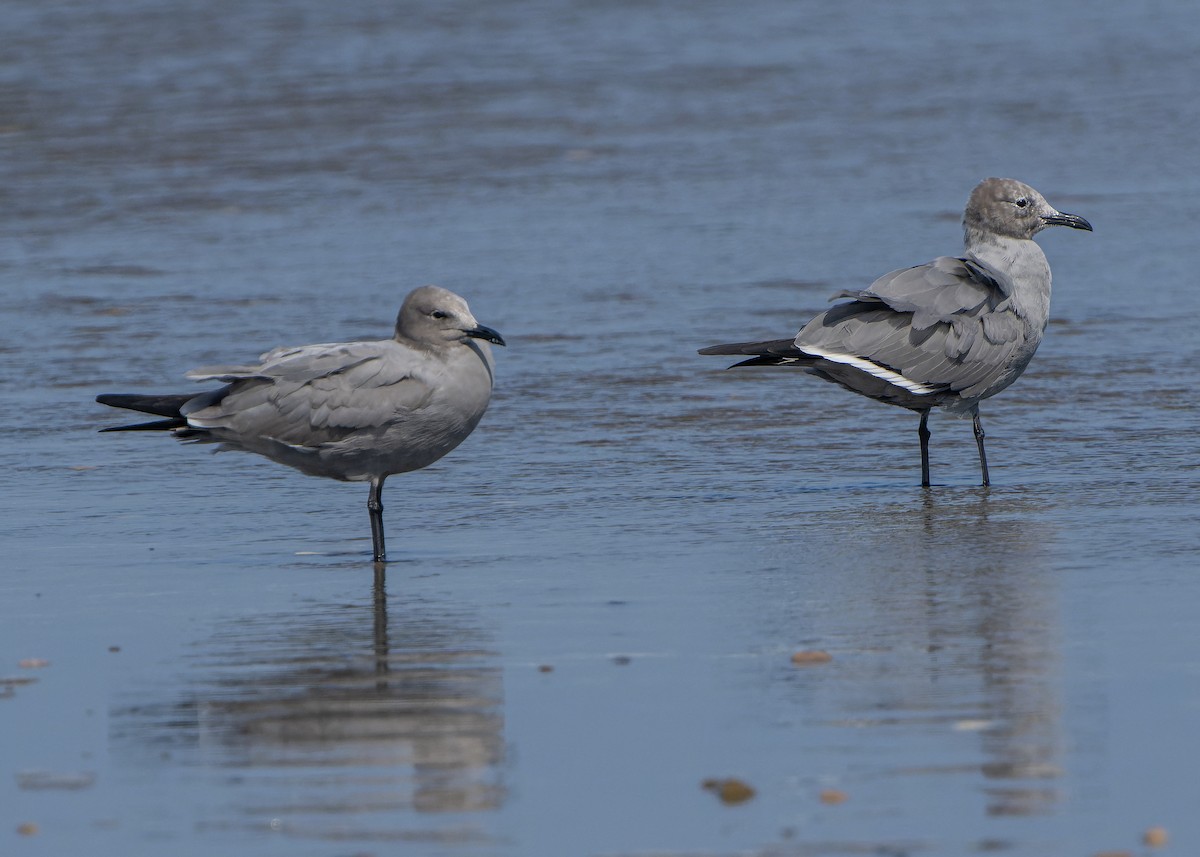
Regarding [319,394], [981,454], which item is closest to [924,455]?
[981,454]

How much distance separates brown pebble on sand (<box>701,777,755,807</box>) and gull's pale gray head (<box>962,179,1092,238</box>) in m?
4.83

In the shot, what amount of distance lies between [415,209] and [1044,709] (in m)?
10.3

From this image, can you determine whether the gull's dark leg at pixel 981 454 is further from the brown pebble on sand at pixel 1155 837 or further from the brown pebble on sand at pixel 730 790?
the brown pebble on sand at pixel 1155 837

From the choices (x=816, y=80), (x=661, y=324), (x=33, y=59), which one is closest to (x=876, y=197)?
(x=661, y=324)

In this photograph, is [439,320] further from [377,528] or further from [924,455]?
[924,455]

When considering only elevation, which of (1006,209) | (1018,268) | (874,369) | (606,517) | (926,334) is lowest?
(606,517)

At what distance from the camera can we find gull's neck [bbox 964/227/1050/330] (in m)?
8.32

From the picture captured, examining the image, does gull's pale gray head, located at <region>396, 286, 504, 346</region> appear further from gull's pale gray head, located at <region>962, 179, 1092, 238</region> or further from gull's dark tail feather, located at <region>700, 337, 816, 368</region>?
gull's pale gray head, located at <region>962, 179, 1092, 238</region>

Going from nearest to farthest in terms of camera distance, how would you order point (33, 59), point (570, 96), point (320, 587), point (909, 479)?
1. point (320, 587)
2. point (909, 479)
3. point (570, 96)
4. point (33, 59)

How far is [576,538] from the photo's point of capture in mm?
7012

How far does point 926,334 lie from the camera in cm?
809

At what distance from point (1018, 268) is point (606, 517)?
2363mm

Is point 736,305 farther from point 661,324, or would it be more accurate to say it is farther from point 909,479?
point 909,479

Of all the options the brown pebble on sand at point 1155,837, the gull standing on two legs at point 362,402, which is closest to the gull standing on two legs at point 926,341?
the gull standing on two legs at point 362,402
